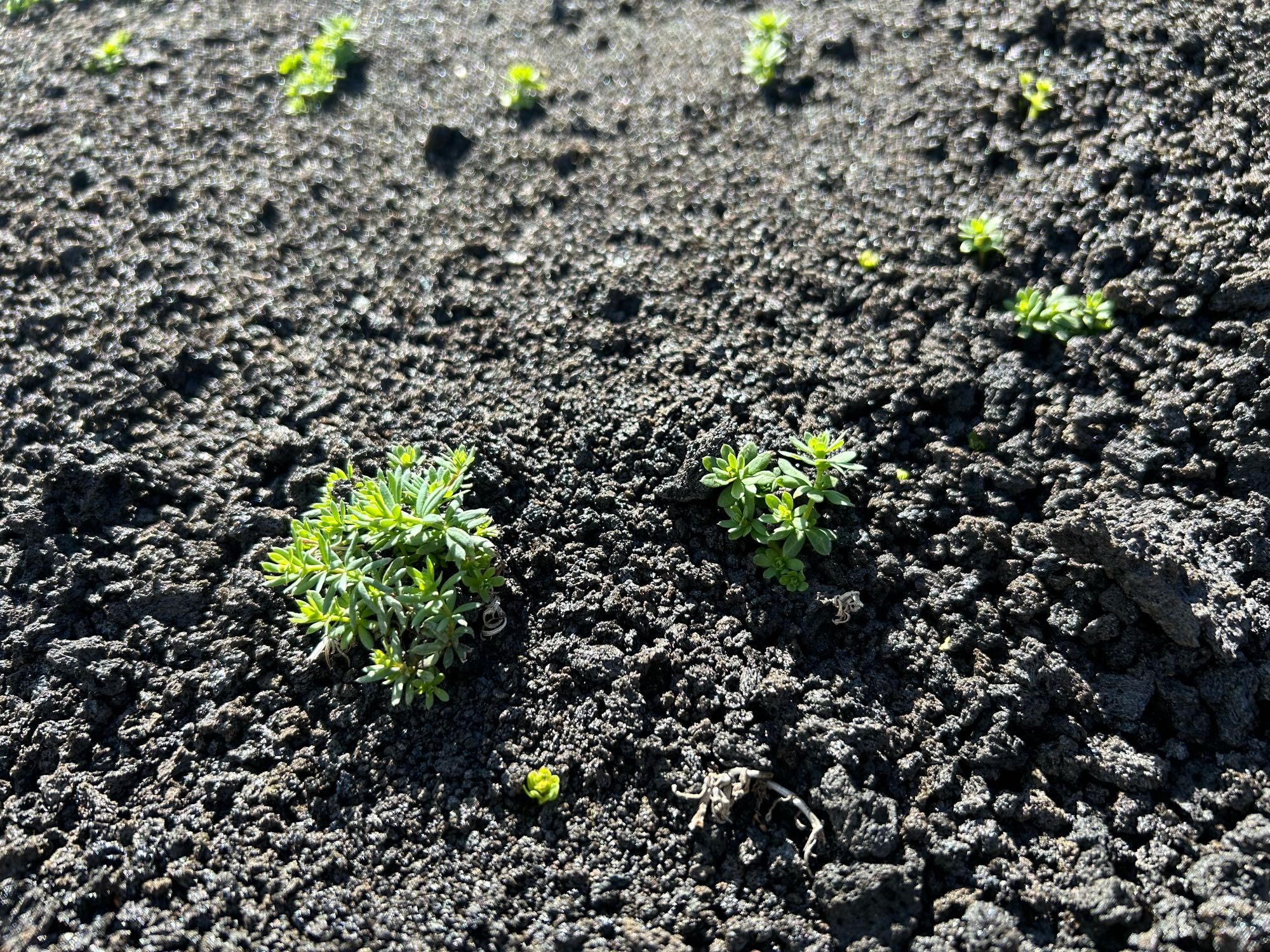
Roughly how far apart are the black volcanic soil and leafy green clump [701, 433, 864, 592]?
103mm

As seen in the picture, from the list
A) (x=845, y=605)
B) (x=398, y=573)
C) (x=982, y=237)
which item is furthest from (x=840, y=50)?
(x=398, y=573)

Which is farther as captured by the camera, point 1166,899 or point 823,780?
point 823,780

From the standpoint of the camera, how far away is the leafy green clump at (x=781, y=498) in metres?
2.92

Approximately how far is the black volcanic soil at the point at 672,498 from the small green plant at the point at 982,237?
0.25ft

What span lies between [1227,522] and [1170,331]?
684 millimetres

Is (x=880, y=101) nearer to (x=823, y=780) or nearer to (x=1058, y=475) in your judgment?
(x=1058, y=475)

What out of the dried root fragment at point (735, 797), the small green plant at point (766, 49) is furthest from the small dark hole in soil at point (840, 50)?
the dried root fragment at point (735, 797)

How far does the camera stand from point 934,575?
9.74 ft

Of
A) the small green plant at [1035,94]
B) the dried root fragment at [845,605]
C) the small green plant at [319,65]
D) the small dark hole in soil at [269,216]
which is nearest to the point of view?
the dried root fragment at [845,605]

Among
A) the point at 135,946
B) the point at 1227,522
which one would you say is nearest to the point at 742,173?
the point at 1227,522

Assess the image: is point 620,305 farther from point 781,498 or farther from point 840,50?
point 840,50

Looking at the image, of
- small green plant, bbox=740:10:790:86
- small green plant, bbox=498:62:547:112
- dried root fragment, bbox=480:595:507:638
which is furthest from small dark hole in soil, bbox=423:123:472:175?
dried root fragment, bbox=480:595:507:638

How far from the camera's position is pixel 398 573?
2771mm

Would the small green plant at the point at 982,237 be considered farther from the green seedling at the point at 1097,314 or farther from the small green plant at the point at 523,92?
the small green plant at the point at 523,92
